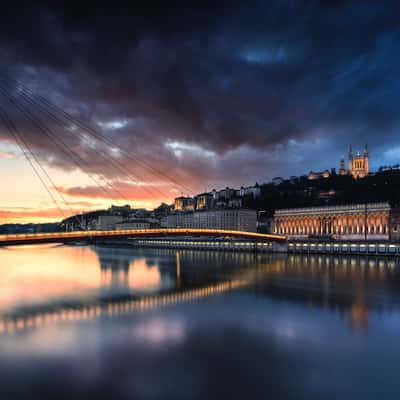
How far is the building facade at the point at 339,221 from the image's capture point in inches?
1720

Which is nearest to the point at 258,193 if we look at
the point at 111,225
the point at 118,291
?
the point at 111,225

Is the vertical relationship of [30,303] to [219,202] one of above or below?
below

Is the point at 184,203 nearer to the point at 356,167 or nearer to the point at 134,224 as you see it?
the point at 134,224

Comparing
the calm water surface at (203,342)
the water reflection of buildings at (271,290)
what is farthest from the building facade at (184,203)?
the calm water surface at (203,342)

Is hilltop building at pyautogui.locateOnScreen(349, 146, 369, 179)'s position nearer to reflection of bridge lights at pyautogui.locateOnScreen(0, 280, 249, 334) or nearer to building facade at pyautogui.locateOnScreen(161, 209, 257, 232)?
building facade at pyautogui.locateOnScreen(161, 209, 257, 232)

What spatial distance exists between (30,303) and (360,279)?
46.2 feet

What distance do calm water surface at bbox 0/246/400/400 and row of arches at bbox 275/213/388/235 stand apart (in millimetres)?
31002

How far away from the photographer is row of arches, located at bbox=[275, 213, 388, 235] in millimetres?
44156

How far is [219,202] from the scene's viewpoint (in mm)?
92562

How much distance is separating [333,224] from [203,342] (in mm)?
45749

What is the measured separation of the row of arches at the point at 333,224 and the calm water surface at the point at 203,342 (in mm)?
31002

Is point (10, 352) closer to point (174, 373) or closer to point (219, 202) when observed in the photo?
point (174, 373)

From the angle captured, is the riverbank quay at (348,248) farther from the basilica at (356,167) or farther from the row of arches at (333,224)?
the basilica at (356,167)

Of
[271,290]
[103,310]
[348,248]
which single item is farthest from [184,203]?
[103,310]
